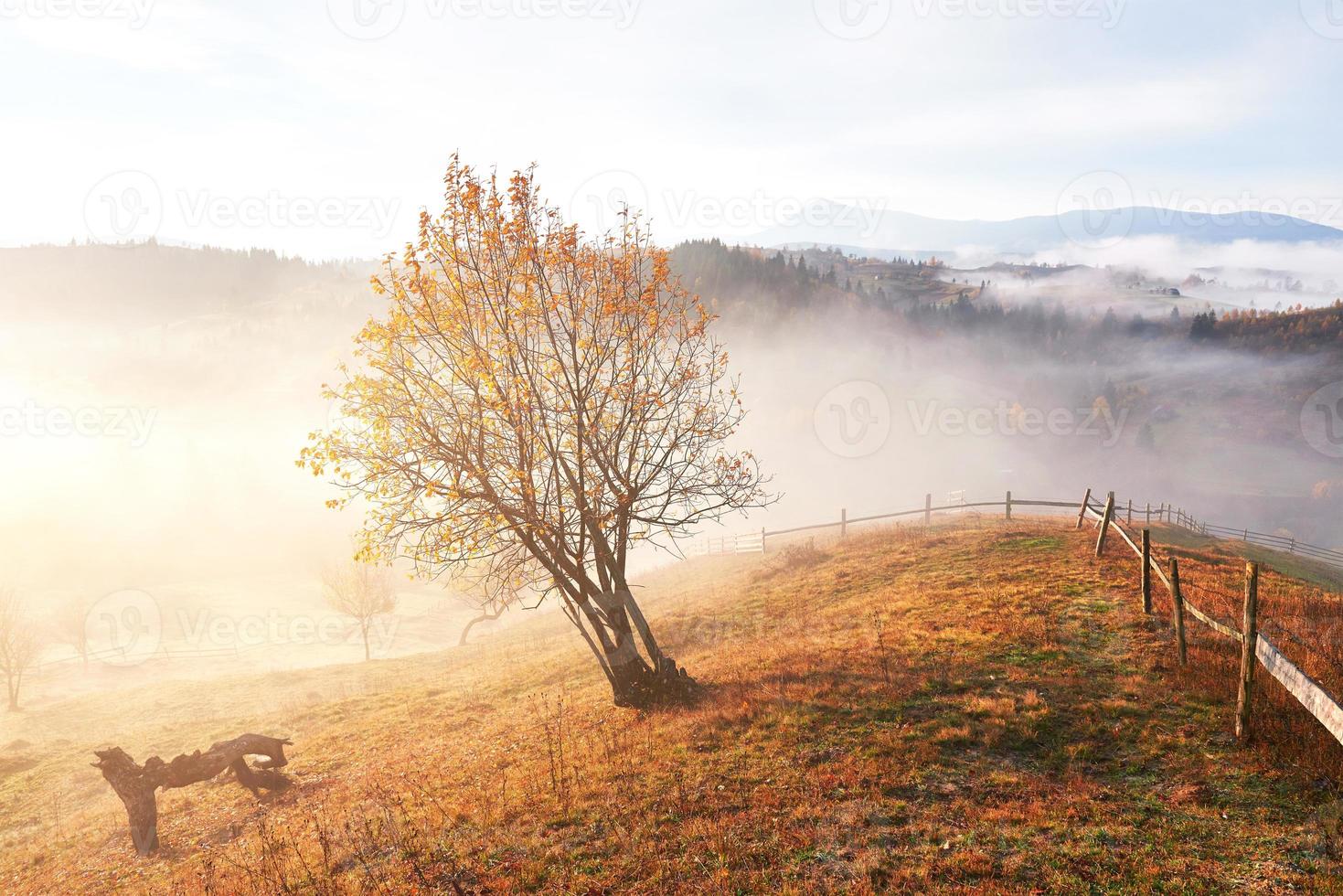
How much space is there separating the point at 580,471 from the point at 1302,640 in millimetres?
15299

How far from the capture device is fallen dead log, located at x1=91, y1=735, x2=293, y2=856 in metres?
13.0

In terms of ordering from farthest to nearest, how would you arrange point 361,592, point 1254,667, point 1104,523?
point 361,592 → point 1104,523 → point 1254,667

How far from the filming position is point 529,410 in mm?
13273

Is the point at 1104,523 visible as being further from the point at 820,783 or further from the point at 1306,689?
the point at 820,783

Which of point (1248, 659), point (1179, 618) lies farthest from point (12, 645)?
point (1248, 659)

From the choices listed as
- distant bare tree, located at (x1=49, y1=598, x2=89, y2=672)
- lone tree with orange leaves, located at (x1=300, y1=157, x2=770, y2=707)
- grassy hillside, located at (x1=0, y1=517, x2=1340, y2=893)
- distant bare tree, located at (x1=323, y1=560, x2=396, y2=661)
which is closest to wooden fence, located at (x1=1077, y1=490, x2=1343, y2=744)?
grassy hillside, located at (x1=0, y1=517, x2=1340, y2=893)

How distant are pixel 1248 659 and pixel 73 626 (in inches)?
3577

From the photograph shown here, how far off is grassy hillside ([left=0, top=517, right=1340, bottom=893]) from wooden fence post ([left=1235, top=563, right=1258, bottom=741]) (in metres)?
0.30

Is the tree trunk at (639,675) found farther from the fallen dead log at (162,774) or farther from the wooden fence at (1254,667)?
the wooden fence at (1254,667)

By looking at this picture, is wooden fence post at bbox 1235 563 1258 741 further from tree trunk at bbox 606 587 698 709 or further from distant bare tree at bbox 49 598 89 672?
distant bare tree at bbox 49 598 89 672

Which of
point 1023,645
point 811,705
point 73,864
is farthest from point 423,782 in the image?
point 1023,645

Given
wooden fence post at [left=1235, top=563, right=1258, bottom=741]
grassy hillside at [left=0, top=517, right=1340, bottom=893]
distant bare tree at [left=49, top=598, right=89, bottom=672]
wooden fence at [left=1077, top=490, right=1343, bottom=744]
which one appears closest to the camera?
wooden fence at [left=1077, top=490, right=1343, bottom=744]

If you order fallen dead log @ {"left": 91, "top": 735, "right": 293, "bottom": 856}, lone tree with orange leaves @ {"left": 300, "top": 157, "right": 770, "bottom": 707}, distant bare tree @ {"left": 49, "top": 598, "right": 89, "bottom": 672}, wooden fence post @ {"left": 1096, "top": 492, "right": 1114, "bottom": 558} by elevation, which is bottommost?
distant bare tree @ {"left": 49, "top": 598, "right": 89, "bottom": 672}

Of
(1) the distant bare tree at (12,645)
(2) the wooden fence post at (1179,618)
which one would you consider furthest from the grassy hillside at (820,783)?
(1) the distant bare tree at (12,645)
